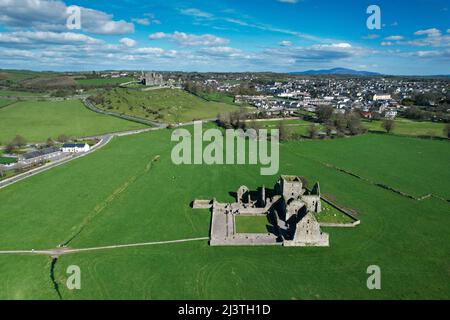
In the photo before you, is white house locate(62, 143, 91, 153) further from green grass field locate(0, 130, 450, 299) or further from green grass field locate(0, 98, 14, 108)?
green grass field locate(0, 98, 14, 108)

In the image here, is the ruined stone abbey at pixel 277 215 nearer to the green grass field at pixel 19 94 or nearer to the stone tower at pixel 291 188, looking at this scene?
the stone tower at pixel 291 188

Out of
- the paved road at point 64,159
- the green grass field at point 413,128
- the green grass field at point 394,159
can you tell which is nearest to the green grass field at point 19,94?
the paved road at point 64,159

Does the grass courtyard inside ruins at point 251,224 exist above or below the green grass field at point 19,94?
below

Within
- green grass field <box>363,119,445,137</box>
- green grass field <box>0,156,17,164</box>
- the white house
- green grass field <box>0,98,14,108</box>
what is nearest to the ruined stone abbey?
the white house

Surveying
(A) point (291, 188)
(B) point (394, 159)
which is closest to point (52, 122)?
(A) point (291, 188)
